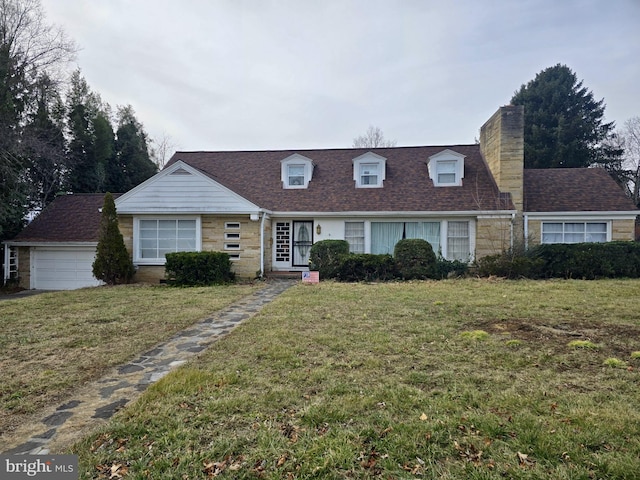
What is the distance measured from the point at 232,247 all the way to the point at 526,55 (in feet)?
43.5

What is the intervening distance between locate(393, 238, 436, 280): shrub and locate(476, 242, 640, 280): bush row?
7.28ft

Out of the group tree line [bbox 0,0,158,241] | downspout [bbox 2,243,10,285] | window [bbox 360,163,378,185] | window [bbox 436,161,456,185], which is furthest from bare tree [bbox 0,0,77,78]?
window [bbox 436,161,456,185]

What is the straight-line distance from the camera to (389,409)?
320 cm

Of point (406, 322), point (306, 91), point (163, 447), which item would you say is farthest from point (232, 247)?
point (163, 447)

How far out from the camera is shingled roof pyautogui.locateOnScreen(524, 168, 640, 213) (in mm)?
14695

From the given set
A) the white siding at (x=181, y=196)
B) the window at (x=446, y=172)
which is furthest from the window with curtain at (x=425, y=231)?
the white siding at (x=181, y=196)

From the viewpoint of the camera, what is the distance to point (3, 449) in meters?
2.71

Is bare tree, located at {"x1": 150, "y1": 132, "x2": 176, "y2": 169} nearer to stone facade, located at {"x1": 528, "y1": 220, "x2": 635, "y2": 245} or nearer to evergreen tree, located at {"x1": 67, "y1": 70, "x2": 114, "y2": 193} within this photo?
evergreen tree, located at {"x1": 67, "y1": 70, "x2": 114, "y2": 193}

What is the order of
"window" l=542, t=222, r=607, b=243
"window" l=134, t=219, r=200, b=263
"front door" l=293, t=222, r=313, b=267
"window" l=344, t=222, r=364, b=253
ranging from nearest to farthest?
"window" l=134, t=219, r=200, b=263 → "window" l=542, t=222, r=607, b=243 → "window" l=344, t=222, r=364, b=253 → "front door" l=293, t=222, r=313, b=267

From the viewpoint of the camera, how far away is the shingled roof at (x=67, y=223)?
631 inches

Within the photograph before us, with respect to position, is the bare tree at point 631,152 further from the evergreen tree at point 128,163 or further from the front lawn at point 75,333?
the evergreen tree at point 128,163

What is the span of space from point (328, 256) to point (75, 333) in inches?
341

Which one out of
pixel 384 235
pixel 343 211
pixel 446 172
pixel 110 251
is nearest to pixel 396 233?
pixel 384 235

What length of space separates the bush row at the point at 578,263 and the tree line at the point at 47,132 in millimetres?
21709
